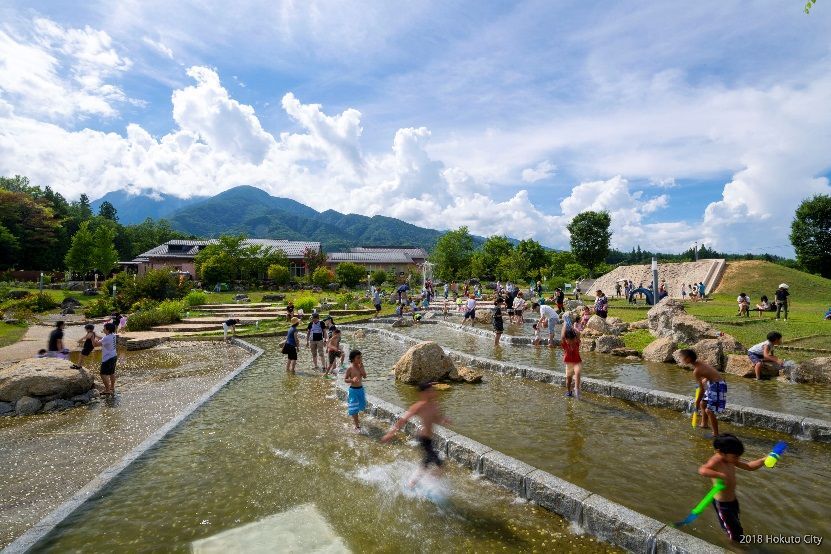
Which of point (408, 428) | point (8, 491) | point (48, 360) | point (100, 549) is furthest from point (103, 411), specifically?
point (408, 428)

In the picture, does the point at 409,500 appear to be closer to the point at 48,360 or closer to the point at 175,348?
the point at 48,360

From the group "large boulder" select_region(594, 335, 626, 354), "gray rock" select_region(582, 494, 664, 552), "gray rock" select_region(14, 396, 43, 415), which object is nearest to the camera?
"gray rock" select_region(582, 494, 664, 552)

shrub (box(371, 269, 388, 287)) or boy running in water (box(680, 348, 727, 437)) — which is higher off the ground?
shrub (box(371, 269, 388, 287))

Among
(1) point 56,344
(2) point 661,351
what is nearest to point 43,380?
(1) point 56,344

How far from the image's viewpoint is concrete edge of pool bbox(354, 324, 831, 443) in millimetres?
7043

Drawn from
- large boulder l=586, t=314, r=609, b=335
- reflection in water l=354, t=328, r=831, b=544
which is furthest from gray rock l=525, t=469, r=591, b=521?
large boulder l=586, t=314, r=609, b=335

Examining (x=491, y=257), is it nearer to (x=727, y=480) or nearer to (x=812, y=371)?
(x=812, y=371)

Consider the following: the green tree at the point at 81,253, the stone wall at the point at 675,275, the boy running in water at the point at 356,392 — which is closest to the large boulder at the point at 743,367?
the boy running in water at the point at 356,392

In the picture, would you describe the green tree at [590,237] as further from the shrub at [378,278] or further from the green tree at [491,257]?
the shrub at [378,278]

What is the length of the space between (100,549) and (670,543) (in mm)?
5631

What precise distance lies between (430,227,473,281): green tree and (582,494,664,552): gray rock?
6094cm

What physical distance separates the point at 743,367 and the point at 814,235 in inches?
1852

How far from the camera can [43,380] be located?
984 centimetres

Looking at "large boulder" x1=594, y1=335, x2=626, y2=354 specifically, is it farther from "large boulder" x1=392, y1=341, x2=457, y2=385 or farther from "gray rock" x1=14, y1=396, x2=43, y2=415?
"gray rock" x1=14, y1=396, x2=43, y2=415
